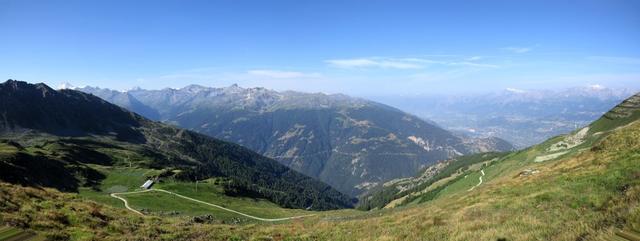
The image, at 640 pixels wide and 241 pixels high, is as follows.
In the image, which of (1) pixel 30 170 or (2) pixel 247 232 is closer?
A: (2) pixel 247 232

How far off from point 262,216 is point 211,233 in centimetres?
5736

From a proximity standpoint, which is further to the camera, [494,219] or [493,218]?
[493,218]

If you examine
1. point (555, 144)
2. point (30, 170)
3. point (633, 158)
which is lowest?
point (30, 170)

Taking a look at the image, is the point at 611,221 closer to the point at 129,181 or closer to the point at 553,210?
the point at 553,210

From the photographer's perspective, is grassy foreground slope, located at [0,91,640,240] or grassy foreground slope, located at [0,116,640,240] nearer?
grassy foreground slope, located at [0,91,640,240]

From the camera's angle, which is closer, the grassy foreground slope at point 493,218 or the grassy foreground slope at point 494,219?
the grassy foreground slope at point 494,219

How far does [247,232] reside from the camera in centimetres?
2900

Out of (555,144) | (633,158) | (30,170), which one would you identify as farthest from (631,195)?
(30,170)

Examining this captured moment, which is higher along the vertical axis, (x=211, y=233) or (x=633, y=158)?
(x=633, y=158)

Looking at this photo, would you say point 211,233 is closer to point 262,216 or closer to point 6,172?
point 262,216

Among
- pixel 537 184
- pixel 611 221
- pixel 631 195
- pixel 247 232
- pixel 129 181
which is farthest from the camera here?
pixel 129 181

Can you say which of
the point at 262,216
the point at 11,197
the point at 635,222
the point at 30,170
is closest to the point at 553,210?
the point at 635,222

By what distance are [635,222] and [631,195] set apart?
7811mm

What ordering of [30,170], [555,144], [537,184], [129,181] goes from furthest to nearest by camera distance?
[129,181]
[30,170]
[555,144]
[537,184]
